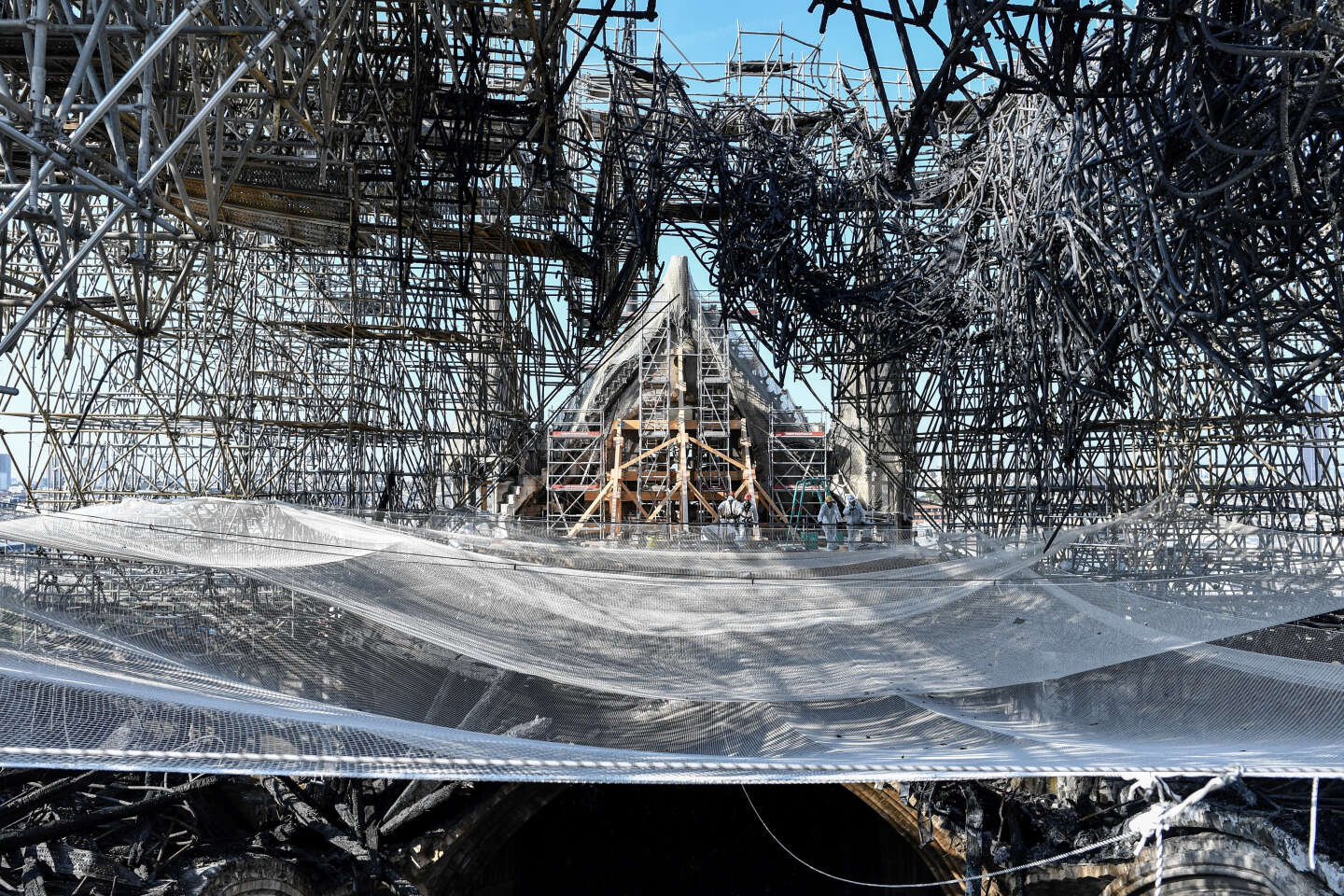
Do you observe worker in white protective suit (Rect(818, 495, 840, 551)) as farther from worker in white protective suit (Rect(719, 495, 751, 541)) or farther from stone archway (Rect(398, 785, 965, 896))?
stone archway (Rect(398, 785, 965, 896))

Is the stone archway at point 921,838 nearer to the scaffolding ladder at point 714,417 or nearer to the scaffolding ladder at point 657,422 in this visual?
the scaffolding ladder at point 657,422

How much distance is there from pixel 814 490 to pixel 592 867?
8.87 metres

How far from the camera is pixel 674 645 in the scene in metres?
6.44

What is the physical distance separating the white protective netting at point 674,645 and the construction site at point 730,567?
0.03 m


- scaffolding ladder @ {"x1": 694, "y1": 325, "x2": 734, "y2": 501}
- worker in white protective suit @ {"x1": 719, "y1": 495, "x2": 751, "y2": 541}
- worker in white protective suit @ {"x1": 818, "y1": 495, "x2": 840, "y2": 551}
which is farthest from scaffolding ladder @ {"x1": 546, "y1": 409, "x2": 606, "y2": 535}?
worker in white protective suit @ {"x1": 818, "y1": 495, "x2": 840, "y2": 551}

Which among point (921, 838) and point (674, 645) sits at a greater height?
point (674, 645)

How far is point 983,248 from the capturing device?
1134 centimetres

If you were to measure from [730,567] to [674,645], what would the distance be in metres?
1.86

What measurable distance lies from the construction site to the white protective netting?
0.09ft

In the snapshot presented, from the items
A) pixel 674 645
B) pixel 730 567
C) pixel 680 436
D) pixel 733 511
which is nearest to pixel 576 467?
pixel 680 436

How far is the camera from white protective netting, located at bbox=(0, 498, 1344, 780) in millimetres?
5594

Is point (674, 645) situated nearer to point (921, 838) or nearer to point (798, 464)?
point (921, 838)

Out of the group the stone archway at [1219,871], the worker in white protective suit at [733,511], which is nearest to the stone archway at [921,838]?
the stone archway at [1219,871]

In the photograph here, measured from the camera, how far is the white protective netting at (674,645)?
5.59 m
